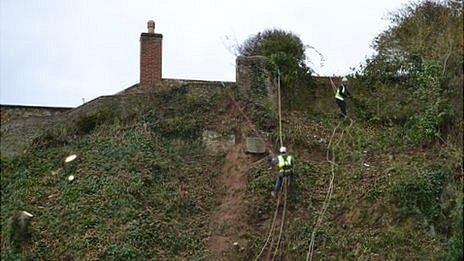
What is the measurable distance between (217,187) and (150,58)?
5.50 m

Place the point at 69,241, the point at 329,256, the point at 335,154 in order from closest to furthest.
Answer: the point at 329,256, the point at 69,241, the point at 335,154

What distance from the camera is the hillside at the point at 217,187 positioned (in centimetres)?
1564

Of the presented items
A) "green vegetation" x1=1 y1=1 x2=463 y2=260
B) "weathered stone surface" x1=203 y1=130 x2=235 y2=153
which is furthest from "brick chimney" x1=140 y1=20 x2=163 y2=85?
"weathered stone surface" x1=203 y1=130 x2=235 y2=153

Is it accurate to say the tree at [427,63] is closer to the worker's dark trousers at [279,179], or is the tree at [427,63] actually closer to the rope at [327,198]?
the rope at [327,198]

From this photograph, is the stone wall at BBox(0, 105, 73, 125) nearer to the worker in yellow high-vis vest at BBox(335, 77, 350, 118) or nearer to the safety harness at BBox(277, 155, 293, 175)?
the safety harness at BBox(277, 155, 293, 175)

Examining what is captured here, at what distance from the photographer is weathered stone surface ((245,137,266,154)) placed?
19114 millimetres

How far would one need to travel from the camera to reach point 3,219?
57.5ft

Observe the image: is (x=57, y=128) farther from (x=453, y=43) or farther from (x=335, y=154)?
(x=453, y=43)

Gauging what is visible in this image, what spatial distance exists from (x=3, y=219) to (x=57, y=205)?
125cm

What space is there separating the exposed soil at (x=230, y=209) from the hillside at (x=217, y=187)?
0.11 feet

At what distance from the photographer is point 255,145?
19.2 m

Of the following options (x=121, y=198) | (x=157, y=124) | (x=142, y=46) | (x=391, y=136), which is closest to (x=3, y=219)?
(x=121, y=198)

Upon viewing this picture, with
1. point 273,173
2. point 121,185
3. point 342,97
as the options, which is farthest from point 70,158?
point 342,97

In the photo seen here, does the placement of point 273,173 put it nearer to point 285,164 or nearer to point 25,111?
point 285,164
